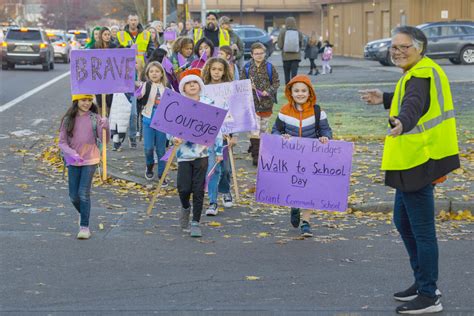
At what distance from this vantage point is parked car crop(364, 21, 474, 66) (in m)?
43.4

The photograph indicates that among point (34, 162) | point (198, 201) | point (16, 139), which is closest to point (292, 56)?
point (16, 139)

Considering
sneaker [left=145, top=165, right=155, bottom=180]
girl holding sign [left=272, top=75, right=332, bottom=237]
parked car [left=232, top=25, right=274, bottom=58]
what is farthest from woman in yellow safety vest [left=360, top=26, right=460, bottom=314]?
parked car [left=232, top=25, right=274, bottom=58]

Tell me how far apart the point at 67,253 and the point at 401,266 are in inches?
100

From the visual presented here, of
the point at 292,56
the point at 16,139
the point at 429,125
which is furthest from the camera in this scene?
the point at 292,56

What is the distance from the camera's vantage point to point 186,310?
22.2 ft

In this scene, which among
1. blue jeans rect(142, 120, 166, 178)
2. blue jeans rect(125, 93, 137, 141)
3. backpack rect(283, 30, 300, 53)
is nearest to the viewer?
blue jeans rect(142, 120, 166, 178)

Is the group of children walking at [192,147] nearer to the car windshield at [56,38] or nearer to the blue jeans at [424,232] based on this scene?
the blue jeans at [424,232]

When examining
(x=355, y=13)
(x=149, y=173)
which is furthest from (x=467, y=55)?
(x=149, y=173)

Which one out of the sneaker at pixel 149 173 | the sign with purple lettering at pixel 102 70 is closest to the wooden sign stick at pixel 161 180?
the sneaker at pixel 149 173

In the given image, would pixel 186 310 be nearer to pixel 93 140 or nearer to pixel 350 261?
pixel 350 261

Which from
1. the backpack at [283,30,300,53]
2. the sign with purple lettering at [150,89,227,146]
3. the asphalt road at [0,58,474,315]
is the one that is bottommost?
the asphalt road at [0,58,474,315]

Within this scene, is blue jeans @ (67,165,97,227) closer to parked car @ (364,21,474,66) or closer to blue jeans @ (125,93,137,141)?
blue jeans @ (125,93,137,141)

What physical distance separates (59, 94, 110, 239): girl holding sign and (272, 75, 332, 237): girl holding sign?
5.09 feet

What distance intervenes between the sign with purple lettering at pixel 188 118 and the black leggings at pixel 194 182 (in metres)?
0.23
